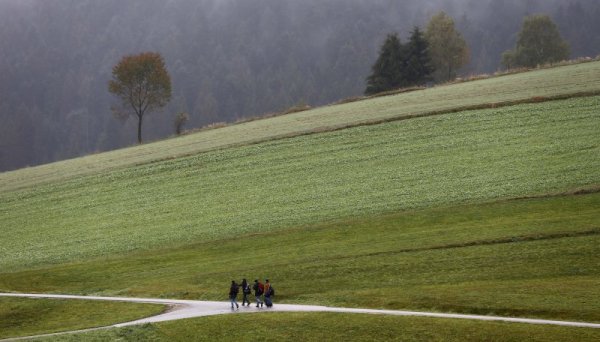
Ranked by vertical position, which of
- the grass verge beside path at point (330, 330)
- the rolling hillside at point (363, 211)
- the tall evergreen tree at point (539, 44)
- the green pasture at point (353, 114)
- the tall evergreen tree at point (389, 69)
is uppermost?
the tall evergreen tree at point (539, 44)

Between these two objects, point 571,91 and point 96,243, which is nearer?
point 96,243

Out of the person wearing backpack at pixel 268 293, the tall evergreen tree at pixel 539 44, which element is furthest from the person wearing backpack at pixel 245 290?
the tall evergreen tree at pixel 539 44

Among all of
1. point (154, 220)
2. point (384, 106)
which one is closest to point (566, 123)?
point (384, 106)

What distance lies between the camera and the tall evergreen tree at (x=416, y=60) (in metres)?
129

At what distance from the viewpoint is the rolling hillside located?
40.0m

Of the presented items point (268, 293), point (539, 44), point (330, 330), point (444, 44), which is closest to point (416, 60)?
point (444, 44)

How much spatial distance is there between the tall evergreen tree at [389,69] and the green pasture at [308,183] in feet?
168

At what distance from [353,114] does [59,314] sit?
176 ft

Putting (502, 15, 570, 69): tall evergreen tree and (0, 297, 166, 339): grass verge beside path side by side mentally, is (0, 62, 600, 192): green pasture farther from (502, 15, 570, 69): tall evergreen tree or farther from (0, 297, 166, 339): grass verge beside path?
(502, 15, 570, 69): tall evergreen tree

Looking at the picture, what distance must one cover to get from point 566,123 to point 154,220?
37.4 meters

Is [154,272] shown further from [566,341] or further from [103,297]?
[566,341]

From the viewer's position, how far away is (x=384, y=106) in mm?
91750

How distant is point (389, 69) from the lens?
12975cm

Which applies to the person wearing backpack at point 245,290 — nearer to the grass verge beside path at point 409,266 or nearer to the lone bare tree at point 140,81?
the grass verge beside path at point 409,266
